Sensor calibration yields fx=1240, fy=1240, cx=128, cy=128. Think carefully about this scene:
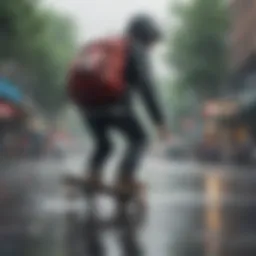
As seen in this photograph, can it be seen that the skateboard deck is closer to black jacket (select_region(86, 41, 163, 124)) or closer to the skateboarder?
the skateboarder

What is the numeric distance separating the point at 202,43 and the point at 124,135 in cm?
2147

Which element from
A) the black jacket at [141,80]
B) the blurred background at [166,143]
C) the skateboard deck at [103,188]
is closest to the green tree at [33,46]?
the blurred background at [166,143]

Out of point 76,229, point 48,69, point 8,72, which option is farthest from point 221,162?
point 76,229

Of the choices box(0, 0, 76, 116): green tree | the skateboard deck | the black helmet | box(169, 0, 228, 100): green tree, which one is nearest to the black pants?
the skateboard deck

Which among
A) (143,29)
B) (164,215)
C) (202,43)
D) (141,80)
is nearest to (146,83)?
(141,80)

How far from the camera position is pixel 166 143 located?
12719 millimetres

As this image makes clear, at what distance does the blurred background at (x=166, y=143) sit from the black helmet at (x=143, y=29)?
1.36 feet

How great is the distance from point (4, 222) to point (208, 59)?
19761 mm

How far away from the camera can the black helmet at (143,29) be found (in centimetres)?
1189

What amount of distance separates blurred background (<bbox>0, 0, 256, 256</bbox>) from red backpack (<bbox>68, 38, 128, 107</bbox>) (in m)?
0.45

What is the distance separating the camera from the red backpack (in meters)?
11.4

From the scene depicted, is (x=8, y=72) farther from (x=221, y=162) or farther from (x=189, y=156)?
(x=189, y=156)

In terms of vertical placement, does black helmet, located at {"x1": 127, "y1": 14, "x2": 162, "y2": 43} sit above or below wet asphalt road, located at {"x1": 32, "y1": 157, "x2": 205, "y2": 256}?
above

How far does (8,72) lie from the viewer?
25.4m
